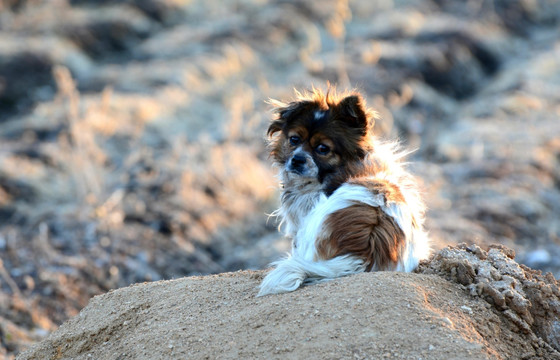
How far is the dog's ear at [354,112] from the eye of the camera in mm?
5941

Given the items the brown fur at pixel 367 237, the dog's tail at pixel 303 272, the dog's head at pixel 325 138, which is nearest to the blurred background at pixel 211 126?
the dog's head at pixel 325 138

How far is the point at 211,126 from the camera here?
52.3 ft

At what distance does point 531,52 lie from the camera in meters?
24.1

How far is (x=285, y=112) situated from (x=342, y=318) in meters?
2.69

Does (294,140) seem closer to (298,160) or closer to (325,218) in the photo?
(298,160)

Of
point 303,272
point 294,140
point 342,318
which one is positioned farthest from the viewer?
point 294,140

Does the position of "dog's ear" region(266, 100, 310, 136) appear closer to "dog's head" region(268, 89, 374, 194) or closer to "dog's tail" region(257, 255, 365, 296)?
"dog's head" region(268, 89, 374, 194)

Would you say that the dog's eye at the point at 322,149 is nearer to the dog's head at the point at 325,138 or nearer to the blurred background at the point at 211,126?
the dog's head at the point at 325,138

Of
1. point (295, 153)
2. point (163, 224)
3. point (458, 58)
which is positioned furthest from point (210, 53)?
point (295, 153)

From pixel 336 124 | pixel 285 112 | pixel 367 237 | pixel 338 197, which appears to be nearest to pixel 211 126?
pixel 285 112

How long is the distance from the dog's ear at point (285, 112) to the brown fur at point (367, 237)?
5.09 feet

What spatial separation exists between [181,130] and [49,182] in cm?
424

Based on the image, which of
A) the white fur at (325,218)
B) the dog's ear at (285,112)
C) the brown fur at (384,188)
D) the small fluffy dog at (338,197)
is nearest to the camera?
the white fur at (325,218)

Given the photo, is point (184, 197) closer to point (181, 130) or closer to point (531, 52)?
point (181, 130)
